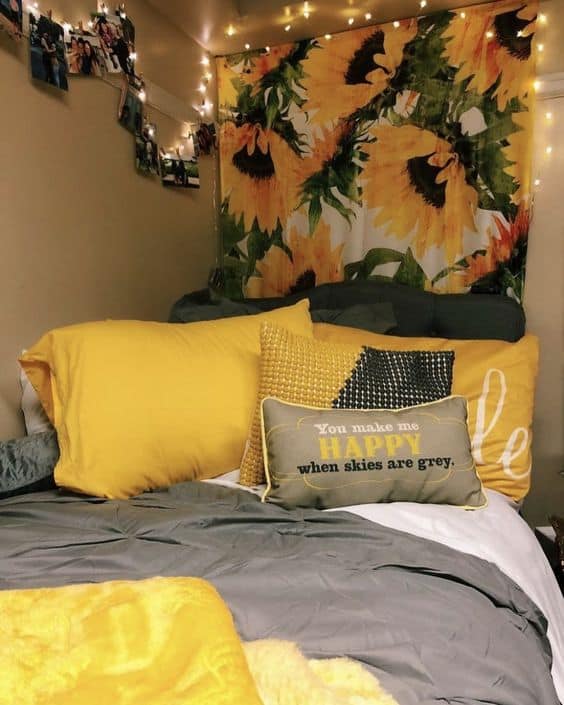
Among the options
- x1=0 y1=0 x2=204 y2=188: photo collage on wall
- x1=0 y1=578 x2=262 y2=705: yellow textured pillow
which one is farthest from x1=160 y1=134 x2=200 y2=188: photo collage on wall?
x1=0 y1=578 x2=262 y2=705: yellow textured pillow

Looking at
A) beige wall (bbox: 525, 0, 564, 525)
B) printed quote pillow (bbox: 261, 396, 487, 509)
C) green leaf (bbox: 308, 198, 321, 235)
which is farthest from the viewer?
green leaf (bbox: 308, 198, 321, 235)

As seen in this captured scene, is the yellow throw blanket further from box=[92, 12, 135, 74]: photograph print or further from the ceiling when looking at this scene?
the ceiling

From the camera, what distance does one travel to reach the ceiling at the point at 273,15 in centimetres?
193

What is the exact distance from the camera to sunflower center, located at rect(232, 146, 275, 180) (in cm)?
225

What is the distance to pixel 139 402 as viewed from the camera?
130 cm

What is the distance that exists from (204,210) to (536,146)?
1.25 m

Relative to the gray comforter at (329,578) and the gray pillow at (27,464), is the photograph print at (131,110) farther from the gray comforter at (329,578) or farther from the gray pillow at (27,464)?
the gray comforter at (329,578)

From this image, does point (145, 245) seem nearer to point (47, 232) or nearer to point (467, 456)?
point (47, 232)

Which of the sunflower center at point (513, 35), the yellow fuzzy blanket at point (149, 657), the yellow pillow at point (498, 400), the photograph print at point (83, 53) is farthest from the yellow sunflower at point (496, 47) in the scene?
the yellow fuzzy blanket at point (149, 657)

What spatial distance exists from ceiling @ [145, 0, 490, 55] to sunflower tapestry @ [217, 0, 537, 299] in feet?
0.16

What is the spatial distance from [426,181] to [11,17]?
1.35 m

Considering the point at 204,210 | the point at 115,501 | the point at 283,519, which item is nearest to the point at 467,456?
the point at 283,519

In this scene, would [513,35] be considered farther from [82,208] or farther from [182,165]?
[82,208]

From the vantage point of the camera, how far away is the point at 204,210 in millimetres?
2311
